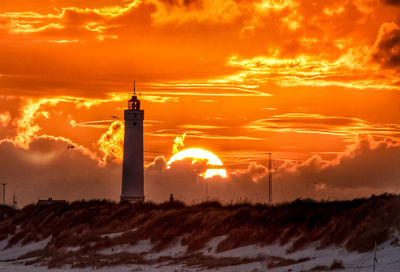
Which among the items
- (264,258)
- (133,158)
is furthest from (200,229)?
(133,158)

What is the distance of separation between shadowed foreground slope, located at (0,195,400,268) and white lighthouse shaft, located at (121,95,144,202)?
11.6 metres

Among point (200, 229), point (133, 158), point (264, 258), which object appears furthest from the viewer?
point (133, 158)

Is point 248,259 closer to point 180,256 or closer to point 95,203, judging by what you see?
point 180,256

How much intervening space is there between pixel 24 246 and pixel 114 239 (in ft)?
36.3

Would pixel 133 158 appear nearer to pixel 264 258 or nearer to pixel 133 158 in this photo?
pixel 133 158

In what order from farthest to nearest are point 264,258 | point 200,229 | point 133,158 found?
point 133,158 < point 200,229 < point 264,258

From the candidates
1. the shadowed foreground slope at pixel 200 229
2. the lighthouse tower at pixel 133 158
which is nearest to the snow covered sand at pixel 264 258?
the shadowed foreground slope at pixel 200 229

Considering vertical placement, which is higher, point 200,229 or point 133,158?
point 133,158

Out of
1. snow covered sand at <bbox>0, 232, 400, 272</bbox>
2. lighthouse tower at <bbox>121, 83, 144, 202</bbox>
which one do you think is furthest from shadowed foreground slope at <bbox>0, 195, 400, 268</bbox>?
lighthouse tower at <bbox>121, 83, 144, 202</bbox>

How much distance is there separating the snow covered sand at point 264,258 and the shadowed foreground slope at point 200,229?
0.27 meters

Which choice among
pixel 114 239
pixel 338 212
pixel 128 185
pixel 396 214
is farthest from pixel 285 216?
pixel 128 185

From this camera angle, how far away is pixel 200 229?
136 ft

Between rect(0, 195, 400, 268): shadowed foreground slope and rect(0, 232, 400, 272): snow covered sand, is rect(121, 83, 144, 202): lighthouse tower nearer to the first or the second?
rect(0, 195, 400, 268): shadowed foreground slope

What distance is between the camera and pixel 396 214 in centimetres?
3028
